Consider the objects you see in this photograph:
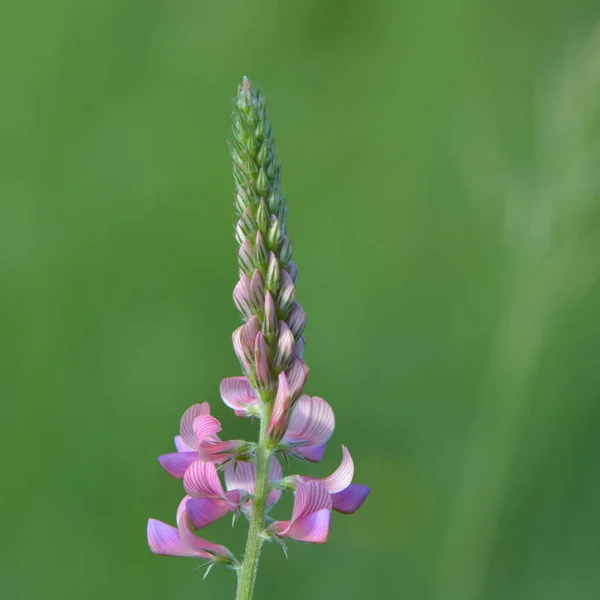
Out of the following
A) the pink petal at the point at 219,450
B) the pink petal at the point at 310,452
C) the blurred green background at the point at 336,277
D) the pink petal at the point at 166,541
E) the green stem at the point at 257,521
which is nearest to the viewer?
the green stem at the point at 257,521

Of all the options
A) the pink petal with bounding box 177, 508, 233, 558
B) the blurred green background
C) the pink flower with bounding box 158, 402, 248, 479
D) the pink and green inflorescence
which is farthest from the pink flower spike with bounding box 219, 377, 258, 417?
the blurred green background

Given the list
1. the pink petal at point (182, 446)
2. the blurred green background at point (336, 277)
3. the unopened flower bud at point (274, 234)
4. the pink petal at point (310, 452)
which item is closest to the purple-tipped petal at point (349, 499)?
the pink petal at point (310, 452)

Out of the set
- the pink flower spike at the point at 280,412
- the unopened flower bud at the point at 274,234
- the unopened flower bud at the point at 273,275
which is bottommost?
the pink flower spike at the point at 280,412

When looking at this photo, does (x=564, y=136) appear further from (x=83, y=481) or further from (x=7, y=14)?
(x=7, y=14)

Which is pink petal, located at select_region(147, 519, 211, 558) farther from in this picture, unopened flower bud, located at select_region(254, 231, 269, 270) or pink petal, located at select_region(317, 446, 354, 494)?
unopened flower bud, located at select_region(254, 231, 269, 270)

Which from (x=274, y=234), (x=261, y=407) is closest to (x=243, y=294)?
(x=274, y=234)

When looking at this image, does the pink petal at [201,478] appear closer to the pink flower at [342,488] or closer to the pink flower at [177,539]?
the pink flower at [177,539]

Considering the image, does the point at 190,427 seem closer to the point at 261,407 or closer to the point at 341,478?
the point at 261,407

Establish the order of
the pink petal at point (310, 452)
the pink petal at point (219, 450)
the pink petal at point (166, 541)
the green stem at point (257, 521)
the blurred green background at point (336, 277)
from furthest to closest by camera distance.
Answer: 1. the blurred green background at point (336, 277)
2. the pink petal at point (310, 452)
3. the pink petal at point (219, 450)
4. the pink petal at point (166, 541)
5. the green stem at point (257, 521)
